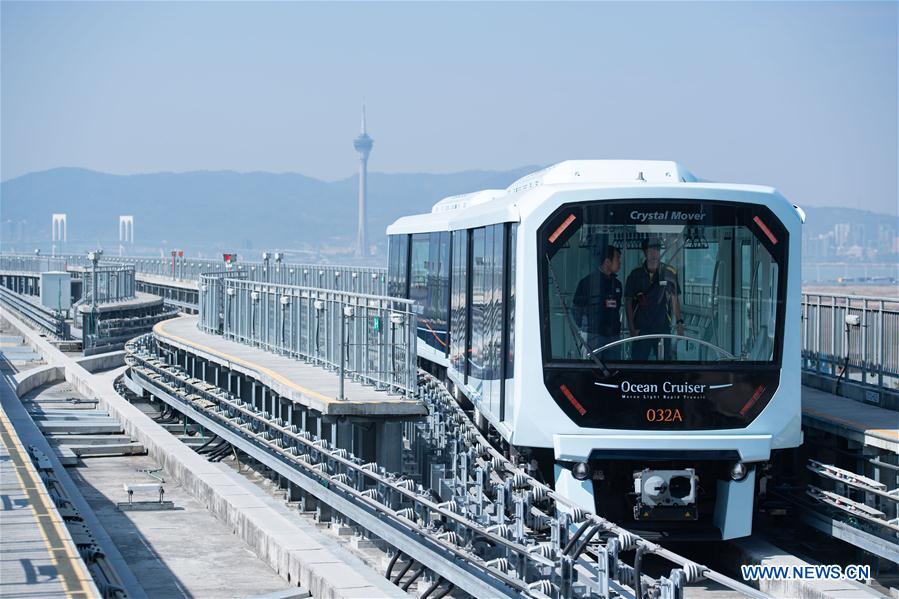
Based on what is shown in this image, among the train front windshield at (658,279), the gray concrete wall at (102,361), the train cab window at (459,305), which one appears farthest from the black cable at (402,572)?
the gray concrete wall at (102,361)

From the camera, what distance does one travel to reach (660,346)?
46.8 ft

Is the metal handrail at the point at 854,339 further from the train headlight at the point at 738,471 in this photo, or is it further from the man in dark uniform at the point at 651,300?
the man in dark uniform at the point at 651,300

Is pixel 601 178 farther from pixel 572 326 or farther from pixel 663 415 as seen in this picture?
pixel 663 415

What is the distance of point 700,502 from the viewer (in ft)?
46.9

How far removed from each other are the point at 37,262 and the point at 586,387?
2344 inches

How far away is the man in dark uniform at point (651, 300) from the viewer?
14258mm

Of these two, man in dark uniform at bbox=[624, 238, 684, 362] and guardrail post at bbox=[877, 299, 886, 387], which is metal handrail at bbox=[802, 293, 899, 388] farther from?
man in dark uniform at bbox=[624, 238, 684, 362]

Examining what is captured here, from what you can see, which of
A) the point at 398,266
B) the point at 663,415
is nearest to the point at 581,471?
the point at 663,415

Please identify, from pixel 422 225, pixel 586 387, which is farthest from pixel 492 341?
pixel 422 225

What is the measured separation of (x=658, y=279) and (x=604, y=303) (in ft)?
1.86

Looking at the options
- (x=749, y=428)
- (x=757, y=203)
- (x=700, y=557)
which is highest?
(x=757, y=203)

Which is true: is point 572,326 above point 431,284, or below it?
below

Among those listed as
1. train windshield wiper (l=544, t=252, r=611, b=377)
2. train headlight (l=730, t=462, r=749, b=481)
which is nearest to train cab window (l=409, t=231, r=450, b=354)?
train windshield wiper (l=544, t=252, r=611, b=377)

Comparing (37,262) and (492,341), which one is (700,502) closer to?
(492,341)
